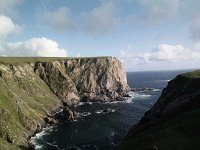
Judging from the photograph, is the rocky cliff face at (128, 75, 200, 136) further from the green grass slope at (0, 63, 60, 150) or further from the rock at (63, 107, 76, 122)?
the rock at (63, 107, 76, 122)

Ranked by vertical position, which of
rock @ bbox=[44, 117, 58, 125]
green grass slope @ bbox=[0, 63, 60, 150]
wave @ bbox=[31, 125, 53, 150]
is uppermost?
green grass slope @ bbox=[0, 63, 60, 150]

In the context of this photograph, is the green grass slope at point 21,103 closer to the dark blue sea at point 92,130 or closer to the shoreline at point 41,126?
the shoreline at point 41,126

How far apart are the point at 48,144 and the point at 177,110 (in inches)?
1877

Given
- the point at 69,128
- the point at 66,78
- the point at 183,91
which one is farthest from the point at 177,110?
the point at 66,78

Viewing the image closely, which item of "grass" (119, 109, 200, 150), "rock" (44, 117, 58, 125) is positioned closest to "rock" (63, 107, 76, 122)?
"rock" (44, 117, 58, 125)

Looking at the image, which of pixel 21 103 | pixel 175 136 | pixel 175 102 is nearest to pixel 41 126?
pixel 21 103

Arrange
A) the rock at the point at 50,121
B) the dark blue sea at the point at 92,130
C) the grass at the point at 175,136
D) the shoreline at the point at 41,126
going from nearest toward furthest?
1. the grass at the point at 175,136
2. the shoreline at the point at 41,126
3. the dark blue sea at the point at 92,130
4. the rock at the point at 50,121

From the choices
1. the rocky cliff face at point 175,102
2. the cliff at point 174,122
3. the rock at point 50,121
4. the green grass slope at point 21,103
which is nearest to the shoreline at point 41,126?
the green grass slope at point 21,103

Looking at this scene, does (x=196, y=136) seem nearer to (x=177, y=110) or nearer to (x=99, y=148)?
(x=177, y=110)

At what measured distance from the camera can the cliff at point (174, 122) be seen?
67062 millimetres

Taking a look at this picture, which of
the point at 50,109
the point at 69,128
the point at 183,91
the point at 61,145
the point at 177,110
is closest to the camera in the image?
the point at 177,110

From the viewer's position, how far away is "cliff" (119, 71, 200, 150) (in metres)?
67.1

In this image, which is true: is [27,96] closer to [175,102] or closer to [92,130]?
[92,130]

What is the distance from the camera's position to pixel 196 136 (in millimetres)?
67875
